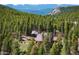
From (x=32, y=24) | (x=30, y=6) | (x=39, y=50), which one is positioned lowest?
(x=39, y=50)

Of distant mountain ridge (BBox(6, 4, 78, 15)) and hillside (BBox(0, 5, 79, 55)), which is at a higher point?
distant mountain ridge (BBox(6, 4, 78, 15))

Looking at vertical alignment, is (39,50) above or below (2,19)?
below

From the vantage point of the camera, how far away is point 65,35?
0.97m

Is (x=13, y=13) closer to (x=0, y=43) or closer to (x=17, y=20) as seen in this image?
(x=17, y=20)

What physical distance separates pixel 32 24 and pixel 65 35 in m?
0.21

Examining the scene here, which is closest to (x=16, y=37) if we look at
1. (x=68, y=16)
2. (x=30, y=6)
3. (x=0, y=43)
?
(x=0, y=43)

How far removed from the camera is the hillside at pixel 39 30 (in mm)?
960

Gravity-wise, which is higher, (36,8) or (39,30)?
(36,8)

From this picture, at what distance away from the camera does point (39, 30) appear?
38.4 inches

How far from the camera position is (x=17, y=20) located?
3.24 ft

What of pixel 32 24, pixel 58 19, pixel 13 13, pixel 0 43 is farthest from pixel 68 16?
pixel 0 43

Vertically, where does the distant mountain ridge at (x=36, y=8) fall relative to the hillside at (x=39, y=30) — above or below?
above

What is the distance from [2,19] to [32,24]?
0.18 metres

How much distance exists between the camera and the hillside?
0.96 metres
